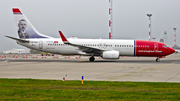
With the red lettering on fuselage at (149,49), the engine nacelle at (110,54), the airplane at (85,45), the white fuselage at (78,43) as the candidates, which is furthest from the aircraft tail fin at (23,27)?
the red lettering on fuselage at (149,49)

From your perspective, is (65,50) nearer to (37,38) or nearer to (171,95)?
(37,38)

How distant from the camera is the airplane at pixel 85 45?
34.9m

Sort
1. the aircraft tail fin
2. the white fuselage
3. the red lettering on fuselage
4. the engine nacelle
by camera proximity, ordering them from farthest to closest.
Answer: the aircraft tail fin, the white fuselage, the red lettering on fuselage, the engine nacelle

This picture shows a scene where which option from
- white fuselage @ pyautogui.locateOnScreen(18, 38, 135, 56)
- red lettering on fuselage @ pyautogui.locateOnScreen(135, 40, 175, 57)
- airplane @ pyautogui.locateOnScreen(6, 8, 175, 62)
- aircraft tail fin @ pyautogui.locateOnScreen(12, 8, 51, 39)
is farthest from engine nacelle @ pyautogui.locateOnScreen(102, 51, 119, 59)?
aircraft tail fin @ pyautogui.locateOnScreen(12, 8, 51, 39)

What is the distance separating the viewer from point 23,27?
36219 mm

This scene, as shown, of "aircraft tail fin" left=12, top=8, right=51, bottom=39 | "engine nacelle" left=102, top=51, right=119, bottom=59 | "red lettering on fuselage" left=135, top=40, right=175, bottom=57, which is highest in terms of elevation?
"aircraft tail fin" left=12, top=8, right=51, bottom=39

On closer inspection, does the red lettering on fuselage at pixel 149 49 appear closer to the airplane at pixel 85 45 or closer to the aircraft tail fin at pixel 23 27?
the airplane at pixel 85 45

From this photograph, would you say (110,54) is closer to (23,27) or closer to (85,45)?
(85,45)

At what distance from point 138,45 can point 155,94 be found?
26529 millimetres

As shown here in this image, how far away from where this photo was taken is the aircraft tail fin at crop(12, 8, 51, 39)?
1412 inches

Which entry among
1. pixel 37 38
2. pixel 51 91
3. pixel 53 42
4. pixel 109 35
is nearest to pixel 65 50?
pixel 53 42

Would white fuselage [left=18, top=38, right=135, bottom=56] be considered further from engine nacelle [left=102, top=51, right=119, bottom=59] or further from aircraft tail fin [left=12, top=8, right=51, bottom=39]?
engine nacelle [left=102, top=51, right=119, bottom=59]

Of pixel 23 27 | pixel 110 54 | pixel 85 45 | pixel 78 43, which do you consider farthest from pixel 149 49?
pixel 23 27

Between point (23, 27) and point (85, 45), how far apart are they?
10.3 m
